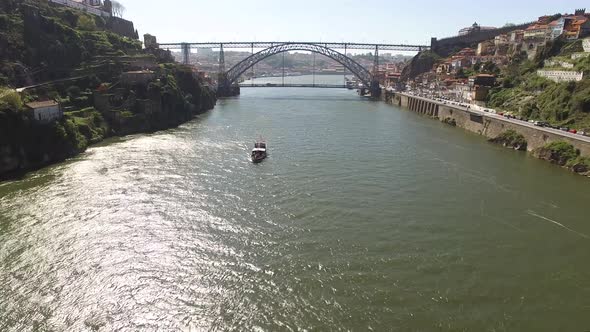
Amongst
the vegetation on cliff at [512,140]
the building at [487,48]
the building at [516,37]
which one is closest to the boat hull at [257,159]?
the vegetation on cliff at [512,140]

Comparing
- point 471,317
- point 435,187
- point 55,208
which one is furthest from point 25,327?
point 435,187

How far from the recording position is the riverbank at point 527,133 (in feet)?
95.4

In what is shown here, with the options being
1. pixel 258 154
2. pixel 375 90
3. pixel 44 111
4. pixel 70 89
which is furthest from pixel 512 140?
pixel 375 90

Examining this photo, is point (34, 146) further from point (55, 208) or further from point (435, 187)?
point (435, 187)

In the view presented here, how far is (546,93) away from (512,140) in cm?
935

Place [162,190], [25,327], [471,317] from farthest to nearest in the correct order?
[162,190]
[471,317]
[25,327]

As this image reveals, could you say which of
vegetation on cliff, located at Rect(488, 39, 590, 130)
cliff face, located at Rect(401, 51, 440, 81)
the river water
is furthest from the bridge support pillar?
the river water

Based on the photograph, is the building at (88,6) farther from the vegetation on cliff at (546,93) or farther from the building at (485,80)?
the vegetation on cliff at (546,93)

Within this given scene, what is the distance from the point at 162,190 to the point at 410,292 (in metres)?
15.3

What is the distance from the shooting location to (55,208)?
20.3 metres

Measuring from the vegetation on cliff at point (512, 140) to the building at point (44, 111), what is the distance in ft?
125

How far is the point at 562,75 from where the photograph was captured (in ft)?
138

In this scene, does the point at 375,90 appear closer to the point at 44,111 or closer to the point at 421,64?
the point at 421,64

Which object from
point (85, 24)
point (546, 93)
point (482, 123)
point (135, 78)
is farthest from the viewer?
point (85, 24)
